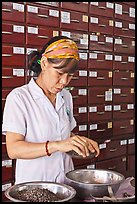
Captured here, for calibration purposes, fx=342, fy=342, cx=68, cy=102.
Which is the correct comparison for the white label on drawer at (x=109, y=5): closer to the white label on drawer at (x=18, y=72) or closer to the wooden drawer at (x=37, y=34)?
the wooden drawer at (x=37, y=34)

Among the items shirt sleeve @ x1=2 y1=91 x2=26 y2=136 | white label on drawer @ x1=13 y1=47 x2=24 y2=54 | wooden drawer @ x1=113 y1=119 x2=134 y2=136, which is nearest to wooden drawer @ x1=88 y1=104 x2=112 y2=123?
wooden drawer @ x1=113 y1=119 x2=134 y2=136

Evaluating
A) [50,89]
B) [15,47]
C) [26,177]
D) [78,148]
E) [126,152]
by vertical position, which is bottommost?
[126,152]

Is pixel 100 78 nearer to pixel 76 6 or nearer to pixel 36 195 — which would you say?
pixel 76 6

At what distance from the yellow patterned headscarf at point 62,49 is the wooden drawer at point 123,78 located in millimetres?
2067

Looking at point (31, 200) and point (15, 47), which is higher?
point (15, 47)

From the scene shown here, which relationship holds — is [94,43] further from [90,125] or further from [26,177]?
[26,177]

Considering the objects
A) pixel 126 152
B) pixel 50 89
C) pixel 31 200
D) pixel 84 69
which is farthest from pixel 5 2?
pixel 126 152

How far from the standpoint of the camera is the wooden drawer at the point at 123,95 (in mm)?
3509

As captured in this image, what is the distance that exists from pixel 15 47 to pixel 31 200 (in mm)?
1687

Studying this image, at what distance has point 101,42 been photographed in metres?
3.29

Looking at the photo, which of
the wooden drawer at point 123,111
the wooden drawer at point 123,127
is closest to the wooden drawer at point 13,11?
the wooden drawer at point 123,111

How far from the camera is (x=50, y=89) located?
158cm

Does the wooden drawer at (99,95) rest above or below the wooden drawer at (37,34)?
below

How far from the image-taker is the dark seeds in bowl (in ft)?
3.71
